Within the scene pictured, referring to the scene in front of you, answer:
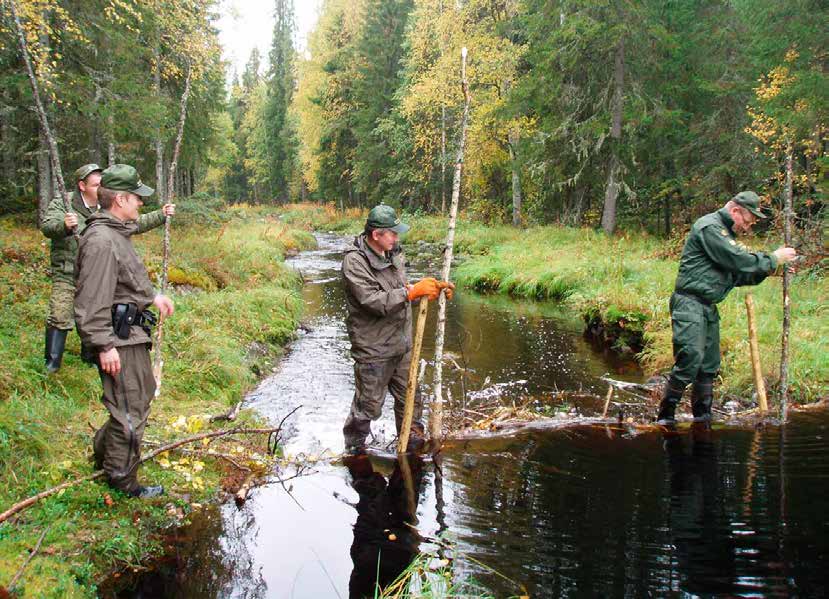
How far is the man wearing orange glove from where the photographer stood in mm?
5285

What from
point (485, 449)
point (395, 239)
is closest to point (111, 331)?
point (395, 239)

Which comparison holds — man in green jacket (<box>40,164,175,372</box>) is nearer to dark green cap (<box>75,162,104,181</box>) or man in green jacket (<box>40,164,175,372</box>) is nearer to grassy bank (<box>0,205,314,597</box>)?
dark green cap (<box>75,162,104,181</box>)

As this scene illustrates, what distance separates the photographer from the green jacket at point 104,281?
12.3 ft

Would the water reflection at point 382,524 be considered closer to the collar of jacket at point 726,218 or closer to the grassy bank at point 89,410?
the grassy bank at point 89,410

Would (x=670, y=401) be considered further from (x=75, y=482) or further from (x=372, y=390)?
(x=75, y=482)

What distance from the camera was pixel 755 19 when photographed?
1570 cm

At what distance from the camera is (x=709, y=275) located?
616 cm

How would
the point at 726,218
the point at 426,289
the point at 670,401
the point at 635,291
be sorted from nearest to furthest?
the point at 426,289 → the point at 726,218 → the point at 670,401 → the point at 635,291

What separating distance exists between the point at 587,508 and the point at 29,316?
6.96 m

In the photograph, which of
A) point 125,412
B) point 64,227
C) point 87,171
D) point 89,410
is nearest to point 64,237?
point 64,227

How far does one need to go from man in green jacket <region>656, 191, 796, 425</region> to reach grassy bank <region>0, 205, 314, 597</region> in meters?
4.75

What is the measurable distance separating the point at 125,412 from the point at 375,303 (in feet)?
7.09

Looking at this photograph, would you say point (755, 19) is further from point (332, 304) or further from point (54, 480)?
point (54, 480)

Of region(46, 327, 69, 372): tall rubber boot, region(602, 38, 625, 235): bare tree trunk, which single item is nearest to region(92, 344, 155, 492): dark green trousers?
region(46, 327, 69, 372): tall rubber boot
